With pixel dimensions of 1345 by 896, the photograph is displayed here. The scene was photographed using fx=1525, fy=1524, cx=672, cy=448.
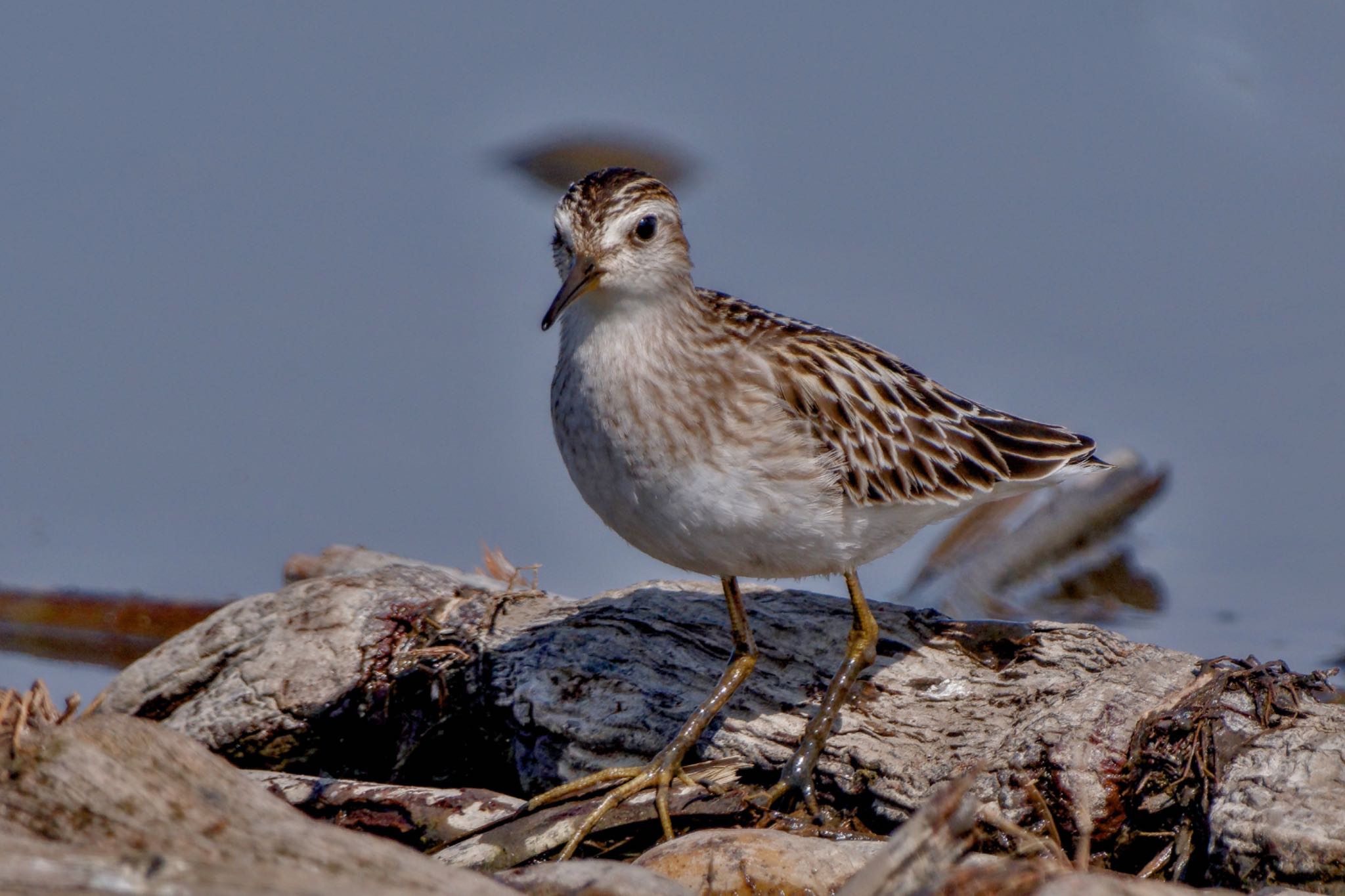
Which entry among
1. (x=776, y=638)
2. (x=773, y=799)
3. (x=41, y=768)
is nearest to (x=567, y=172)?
(x=776, y=638)

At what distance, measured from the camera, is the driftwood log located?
5793mm

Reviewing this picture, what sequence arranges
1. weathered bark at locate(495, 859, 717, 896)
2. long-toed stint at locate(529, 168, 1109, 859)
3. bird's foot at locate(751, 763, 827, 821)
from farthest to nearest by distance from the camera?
bird's foot at locate(751, 763, 827, 821) < long-toed stint at locate(529, 168, 1109, 859) < weathered bark at locate(495, 859, 717, 896)

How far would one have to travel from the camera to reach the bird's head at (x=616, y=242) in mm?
6184

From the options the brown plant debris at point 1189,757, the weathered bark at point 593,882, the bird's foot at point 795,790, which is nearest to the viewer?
the weathered bark at point 593,882

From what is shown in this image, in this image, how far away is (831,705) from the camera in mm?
6512

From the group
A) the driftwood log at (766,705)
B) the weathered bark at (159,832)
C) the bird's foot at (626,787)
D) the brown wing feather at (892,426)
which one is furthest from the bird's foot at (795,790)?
the weathered bark at (159,832)

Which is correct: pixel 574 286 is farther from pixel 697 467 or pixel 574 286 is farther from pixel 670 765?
pixel 670 765

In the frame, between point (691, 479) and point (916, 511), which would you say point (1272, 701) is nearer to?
point (916, 511)

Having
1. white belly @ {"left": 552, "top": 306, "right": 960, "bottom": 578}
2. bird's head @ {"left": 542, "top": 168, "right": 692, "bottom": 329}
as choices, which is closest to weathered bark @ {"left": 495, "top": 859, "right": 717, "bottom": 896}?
white belly @ {"left": 552, "top": 306, "right": 960, "bottom": 578}

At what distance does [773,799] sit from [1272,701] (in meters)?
2.02

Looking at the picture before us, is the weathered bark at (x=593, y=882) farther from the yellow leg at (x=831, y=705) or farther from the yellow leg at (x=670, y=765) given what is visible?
the yellow leg at (x=831, y=705)

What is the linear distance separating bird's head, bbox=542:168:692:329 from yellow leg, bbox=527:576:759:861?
4.32ft

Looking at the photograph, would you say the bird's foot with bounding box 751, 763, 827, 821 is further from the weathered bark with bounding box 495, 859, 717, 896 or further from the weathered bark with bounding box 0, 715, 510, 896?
the weathered bark with bounding box 0, 715, 510, 896

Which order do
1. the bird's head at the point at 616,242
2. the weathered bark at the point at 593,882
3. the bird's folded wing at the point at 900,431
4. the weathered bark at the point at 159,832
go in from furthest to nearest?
the bird's folded wing at the point at 900,431 < the bird's head at the point at 616,242 < the weathered bark at the point at 593,882 < the weathered bark at the point at 159,832
